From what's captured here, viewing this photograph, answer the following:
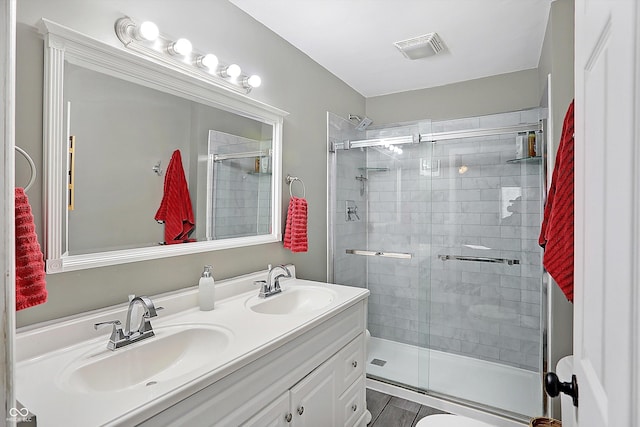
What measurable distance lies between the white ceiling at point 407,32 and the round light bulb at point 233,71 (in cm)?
39

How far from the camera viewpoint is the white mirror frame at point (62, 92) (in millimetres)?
1177

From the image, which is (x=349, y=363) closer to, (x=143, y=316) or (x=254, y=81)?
(x=143, y=316)

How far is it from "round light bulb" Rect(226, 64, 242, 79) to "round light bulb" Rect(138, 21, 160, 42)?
429mm

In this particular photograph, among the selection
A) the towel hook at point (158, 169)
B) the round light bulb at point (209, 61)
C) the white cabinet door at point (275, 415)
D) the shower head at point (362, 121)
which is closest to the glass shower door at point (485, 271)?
the shower head at point (362, 121)

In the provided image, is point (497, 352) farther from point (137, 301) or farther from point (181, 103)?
point (181, 103)

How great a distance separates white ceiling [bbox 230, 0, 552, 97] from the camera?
1.96 meters

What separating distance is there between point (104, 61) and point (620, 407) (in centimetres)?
171

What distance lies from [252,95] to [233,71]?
9.0 inches

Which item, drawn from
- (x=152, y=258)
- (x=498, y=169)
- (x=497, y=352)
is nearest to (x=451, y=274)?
(x=497, y=352)

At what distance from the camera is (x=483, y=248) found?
2.82 metres

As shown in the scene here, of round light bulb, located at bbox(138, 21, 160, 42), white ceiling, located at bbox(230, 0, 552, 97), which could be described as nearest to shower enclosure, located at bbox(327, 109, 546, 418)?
white ceiling, located at bbox(230, 0, 552, 97)

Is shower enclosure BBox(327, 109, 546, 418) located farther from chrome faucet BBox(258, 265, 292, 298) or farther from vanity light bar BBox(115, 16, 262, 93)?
vanity light bar BBox(115, 16, 262, 93)

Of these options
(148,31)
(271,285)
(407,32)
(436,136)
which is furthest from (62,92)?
(436,136)

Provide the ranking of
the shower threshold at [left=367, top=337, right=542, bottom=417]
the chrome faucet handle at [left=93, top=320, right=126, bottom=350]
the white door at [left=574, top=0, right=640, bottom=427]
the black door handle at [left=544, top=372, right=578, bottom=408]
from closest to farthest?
the white door at [left=574, top=0, right=640, bottom=427] → the black door handle at [left=544, top=372, right=578, bottom=408] → the chrome faucet handle at [left=93, top=320, right=126, bottom=350] → the shower threshold at [left=367, top=337, right=542, bottom=417]
